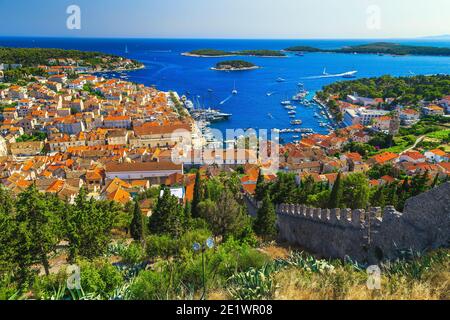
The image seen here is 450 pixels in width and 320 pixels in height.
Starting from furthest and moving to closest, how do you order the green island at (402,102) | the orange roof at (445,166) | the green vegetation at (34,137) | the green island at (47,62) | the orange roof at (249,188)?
the green island at (47,62) < the green vegetation at (34,137) < the green island at (402,102) < the orange roof at (445,166) < the orange roof at (249,188)

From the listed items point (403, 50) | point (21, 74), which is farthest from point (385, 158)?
point (403, 50)

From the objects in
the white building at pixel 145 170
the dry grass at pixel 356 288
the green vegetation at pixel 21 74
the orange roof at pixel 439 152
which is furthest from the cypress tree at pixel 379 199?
the green vegetation at pixel 21 74

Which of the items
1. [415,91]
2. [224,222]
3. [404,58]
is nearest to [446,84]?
[415,91]

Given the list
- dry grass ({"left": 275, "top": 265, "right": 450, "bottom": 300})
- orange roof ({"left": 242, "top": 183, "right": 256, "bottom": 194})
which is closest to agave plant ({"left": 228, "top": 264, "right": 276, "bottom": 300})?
dry grass ({"left": 275, "top": 265, "right": 450, "bottom": 300})

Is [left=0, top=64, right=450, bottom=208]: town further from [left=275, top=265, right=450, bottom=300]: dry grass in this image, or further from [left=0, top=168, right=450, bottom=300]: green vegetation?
[left=275, top=265, right=450, bottom=300]: dry grass

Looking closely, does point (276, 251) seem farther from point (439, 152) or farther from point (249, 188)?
point (439, 152)

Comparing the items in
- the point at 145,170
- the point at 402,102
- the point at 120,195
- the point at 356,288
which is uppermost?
the point at 402,102

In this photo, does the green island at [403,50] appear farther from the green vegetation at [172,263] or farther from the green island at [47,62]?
the green vegetation at [172,263]

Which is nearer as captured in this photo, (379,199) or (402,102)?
(379,199)

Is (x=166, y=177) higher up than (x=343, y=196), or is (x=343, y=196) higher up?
(x=343, y=196)
